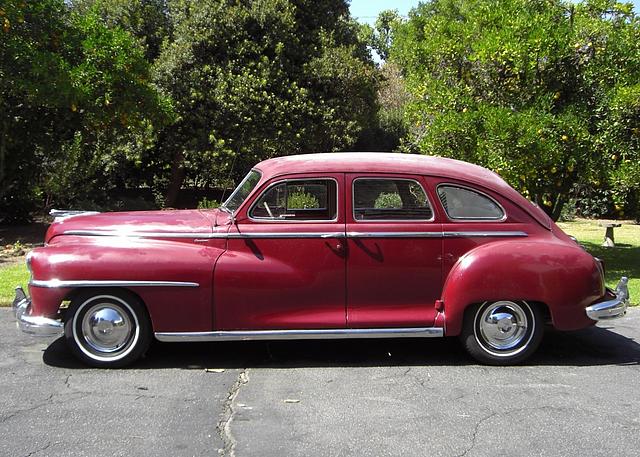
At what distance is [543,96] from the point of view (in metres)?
8.99

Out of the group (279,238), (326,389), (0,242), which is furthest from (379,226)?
(0,242)

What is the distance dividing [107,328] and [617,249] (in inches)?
437

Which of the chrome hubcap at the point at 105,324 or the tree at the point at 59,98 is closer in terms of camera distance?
the chrome hubcap at the point at 105,324

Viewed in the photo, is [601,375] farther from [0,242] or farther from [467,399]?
[0,242]

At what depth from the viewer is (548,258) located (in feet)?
16.7

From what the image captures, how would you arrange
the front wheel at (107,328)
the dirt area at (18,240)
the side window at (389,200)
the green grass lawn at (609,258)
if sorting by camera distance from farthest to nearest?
the dirt area at (18,240) < the green grass lawn at (609,258) < the side window at (389,200) < the front wheel at (107,328)

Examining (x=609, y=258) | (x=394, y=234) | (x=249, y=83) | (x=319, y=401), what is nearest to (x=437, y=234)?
(x=394, y=234)

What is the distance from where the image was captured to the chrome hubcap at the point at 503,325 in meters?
5.17

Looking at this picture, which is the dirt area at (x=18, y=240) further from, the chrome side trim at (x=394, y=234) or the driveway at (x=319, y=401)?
the chrome side trim at (x=394, y=234)

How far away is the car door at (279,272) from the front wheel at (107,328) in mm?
670

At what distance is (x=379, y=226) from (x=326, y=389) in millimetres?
1425

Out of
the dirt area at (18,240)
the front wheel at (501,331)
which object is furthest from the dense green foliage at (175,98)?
the front wheel at (501,331)

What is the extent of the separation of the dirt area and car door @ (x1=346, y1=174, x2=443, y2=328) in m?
6.95

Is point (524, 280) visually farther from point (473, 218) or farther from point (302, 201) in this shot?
point (302, 201)
